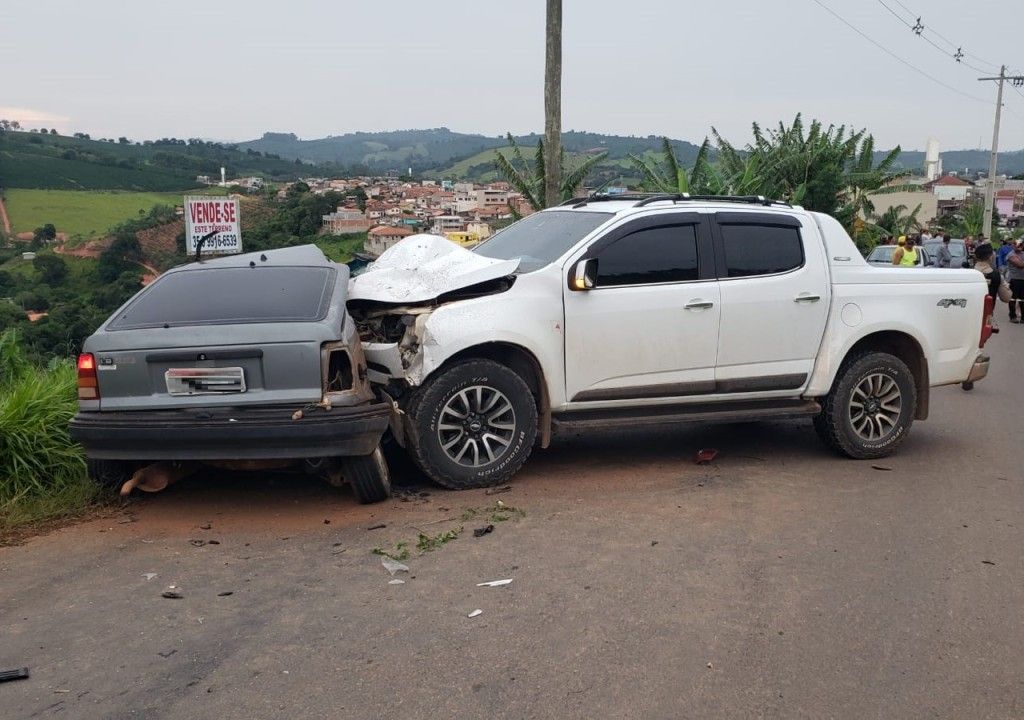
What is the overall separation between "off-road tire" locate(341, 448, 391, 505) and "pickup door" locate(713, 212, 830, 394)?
8.70ft

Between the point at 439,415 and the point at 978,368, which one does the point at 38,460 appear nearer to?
the point at 439,415

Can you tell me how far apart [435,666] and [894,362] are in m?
5.23

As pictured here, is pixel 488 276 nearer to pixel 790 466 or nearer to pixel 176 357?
pixel 176 357

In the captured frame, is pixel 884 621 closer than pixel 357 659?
No

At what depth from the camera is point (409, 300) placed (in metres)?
6.54

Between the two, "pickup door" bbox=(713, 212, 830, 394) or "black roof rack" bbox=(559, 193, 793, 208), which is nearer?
"pickup door" bbox=(713, 212, 830, 394)

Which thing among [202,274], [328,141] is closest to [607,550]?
[202,274]

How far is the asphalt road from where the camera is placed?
3.71 meters

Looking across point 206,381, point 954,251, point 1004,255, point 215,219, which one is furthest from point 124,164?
point 206,381

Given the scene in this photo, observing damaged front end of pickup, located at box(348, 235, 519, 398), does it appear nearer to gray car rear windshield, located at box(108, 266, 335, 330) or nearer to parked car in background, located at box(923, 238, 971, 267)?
gray car rear windshield, located at box(108, 266, 335, 330)

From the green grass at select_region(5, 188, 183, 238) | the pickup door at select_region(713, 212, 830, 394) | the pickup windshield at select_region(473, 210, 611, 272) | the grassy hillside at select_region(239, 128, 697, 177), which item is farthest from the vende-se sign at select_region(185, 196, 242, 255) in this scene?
the grassy hillside at select_region(239, 128, 697, 177)

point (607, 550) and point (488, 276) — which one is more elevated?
point (488, 276)

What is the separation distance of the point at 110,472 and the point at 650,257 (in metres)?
3.97

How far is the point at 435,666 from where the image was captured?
3.94 metres
